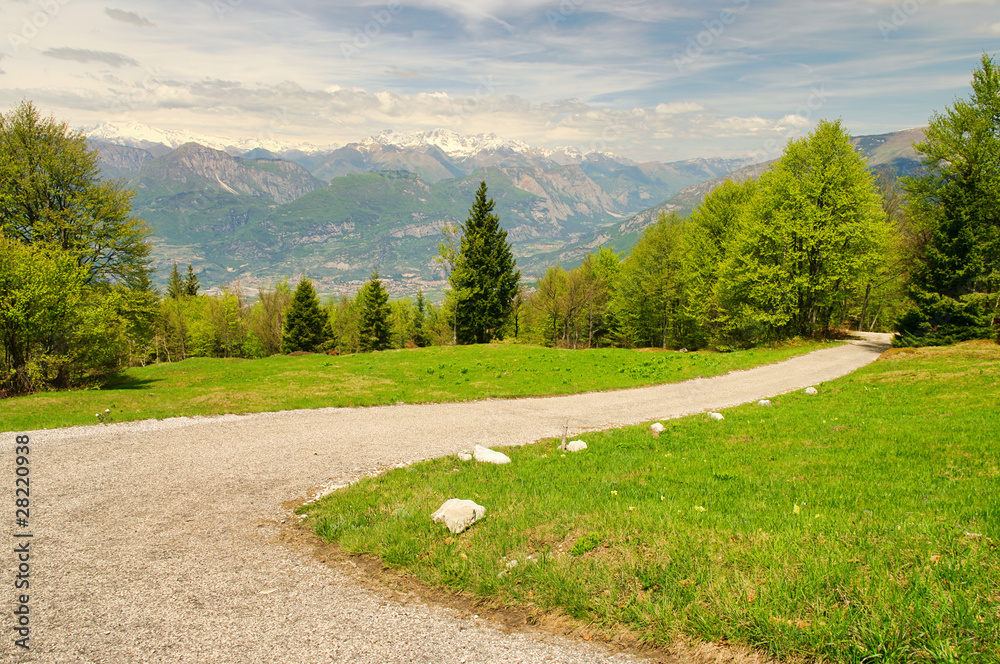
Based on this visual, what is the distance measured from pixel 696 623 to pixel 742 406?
16591 mm

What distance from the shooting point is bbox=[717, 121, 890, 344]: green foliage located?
37.1 metres

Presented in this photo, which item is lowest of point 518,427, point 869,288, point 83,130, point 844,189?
point 518,427

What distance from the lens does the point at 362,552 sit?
8273 mm

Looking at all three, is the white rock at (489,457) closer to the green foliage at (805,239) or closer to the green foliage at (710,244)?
the green foliage at (805,239)

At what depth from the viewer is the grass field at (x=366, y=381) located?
65.8 feet

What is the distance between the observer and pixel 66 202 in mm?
32156

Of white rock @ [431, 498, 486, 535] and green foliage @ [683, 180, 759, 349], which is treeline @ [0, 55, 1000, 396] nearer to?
green foliage @ [683, 180, 759, 349]

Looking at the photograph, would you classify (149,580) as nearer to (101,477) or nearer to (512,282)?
(101,477)

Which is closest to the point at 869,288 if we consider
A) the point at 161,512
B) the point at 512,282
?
the point at 512,282

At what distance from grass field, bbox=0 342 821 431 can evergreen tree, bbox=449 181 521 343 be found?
48.7 feet

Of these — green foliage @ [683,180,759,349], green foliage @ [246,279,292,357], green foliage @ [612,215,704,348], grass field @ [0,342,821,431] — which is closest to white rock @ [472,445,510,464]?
grass field @ [0,342,821,431]

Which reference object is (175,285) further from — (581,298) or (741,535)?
(741,535)

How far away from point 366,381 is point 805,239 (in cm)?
3723

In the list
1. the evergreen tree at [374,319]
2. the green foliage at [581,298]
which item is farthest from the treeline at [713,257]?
the evergreen tree at [374,319]
